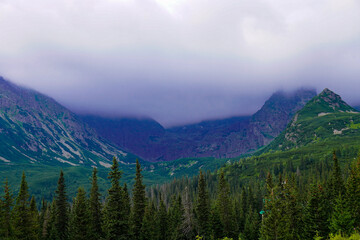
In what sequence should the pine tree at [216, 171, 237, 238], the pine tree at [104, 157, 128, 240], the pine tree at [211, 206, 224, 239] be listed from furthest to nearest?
the pine tree at [216, 171, 237, 238] < the pine tree at [211, 206, 224, 239] < the pine tree at [104, 157, 128, 240]

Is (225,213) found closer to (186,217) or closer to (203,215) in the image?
(203,215)

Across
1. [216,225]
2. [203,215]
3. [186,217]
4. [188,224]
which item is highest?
[186,217]

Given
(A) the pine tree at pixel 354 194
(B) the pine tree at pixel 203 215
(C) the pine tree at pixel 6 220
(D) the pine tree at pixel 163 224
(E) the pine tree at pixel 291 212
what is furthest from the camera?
(D) the pine tree at pixel 163 224

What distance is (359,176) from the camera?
66562 mm

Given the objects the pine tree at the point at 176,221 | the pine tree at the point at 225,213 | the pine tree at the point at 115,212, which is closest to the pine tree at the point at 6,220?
the pine tree at the point at 115,212

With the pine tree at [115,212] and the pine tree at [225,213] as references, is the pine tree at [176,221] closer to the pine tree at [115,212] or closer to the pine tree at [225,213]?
the pine tree at [225,213]

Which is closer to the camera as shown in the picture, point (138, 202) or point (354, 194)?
point (354, 194)

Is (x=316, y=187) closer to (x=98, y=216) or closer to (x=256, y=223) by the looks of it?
(x=256, y=223)

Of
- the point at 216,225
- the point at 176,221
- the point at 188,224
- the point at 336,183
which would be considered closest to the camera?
the point at 188,224

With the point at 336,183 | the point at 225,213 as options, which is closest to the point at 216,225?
the point at 225,213

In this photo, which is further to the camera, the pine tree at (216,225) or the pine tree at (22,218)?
the pine tree at (216,225)

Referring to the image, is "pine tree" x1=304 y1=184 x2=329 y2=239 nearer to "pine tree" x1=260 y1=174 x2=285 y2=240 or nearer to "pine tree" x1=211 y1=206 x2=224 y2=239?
"pine tree" x1=260 y1=174 x2=285 y2=240

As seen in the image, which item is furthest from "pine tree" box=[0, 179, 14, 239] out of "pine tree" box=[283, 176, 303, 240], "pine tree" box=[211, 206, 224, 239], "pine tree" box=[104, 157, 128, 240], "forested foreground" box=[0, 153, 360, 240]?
"pine tree" box=[283, 176, 303, 240]

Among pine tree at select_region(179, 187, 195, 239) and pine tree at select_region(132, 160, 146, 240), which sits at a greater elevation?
pine tree at select_region(132, 160, 146, 240)
